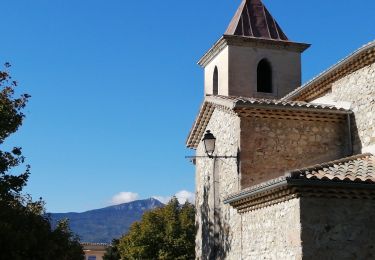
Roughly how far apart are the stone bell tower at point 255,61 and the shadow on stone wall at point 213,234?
192 inches

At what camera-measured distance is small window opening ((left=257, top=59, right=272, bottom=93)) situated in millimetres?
19609

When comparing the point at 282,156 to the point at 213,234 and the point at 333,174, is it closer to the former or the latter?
the point at 213,234

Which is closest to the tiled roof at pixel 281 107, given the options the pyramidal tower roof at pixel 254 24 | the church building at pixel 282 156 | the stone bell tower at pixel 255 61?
the church building at pixel 282 156

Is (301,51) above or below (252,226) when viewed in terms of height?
above

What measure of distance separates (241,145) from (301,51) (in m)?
8.21

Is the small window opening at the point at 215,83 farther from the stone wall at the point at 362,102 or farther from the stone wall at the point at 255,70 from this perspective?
the stone wall at the point at 362,102

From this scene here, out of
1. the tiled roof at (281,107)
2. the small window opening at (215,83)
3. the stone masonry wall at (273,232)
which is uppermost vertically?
the small window opening at (215,83)

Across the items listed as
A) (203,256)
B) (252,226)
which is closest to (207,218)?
(203,256)

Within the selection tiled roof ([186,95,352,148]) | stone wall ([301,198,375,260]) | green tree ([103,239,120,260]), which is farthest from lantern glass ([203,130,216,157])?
green tree ([103,239,120,260])

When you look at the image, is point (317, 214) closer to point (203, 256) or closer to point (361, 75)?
point (361, 75)

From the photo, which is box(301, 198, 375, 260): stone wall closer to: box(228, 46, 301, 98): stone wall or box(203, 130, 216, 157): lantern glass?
box(203, 130, 216, 157): lantern glass

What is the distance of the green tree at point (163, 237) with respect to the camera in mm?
33562

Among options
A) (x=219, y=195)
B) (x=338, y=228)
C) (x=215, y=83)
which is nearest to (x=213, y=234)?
(x=219, y=195)

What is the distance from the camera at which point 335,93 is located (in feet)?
46.4
